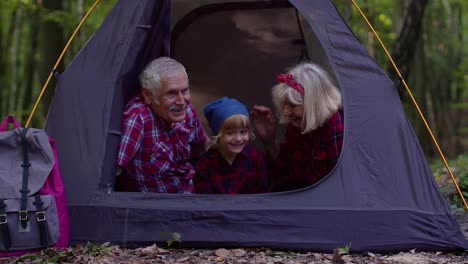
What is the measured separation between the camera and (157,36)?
462 centimetres

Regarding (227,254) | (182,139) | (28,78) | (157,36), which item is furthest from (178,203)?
(28,78)

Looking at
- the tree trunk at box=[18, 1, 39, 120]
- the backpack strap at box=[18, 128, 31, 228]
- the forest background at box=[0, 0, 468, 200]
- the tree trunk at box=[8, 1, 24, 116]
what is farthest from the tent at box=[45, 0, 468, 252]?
the tree trunk at box=[8, 1, 24, 116]

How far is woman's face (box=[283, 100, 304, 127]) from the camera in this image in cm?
414

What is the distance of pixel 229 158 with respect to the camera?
14.5ft

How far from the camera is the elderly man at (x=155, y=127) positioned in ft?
13.3

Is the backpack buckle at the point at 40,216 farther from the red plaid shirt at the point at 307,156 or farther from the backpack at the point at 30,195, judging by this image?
the red plaid shirt at the point at 307,156

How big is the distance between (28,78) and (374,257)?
12981 mm

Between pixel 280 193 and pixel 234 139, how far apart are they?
2.40 ft

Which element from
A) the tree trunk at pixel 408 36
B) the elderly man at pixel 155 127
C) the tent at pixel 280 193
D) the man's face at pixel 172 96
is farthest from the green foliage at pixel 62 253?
the tree trunk at pixel 408 36

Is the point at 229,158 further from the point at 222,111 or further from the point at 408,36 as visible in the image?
the point at 408,36

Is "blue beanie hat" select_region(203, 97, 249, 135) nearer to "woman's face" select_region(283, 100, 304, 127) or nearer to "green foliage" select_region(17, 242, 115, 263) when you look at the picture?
"woman's face" select_region(283, 100, 304, 127)

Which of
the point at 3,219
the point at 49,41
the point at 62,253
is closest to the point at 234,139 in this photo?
the point at 62,253

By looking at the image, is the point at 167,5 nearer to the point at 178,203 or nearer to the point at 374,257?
the point at 178,203

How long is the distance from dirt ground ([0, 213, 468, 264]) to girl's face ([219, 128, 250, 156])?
88cm
